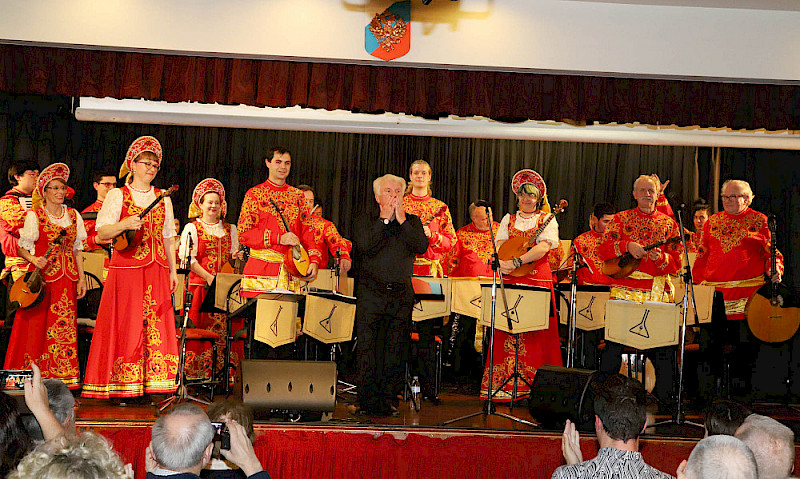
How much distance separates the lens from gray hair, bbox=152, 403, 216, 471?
8.61 feet

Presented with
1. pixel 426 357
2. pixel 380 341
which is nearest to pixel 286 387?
pixel 380 341

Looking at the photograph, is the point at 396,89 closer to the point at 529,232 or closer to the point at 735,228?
the point at 529,232

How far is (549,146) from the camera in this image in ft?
34.3

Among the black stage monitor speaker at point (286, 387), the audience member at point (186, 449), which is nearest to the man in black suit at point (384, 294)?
the black stage monitor speaker at point (286, 387)

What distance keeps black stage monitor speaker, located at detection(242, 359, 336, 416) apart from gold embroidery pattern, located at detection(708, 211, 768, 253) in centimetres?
393

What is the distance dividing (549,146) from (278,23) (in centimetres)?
550

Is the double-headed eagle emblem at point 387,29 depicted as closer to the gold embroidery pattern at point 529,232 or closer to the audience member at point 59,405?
the gold embroidery pattern at point 529,232

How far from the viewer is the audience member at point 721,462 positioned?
241cm

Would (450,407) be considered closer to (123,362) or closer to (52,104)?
(123,362)

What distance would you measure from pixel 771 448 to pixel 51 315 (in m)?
5.35

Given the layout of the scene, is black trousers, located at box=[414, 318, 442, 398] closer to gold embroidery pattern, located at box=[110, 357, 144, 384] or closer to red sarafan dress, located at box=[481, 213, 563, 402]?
red sarafan dress, located at box=[481, 213, 563, 402]

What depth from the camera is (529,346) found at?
681 centimetres

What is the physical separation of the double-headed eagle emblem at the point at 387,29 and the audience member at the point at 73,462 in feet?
13.4

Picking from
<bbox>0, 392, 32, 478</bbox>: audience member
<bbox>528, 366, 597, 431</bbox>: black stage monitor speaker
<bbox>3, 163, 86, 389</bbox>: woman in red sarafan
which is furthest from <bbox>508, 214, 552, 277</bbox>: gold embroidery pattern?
<bbox>0, 392, 32, 478</bbox>: audience member
